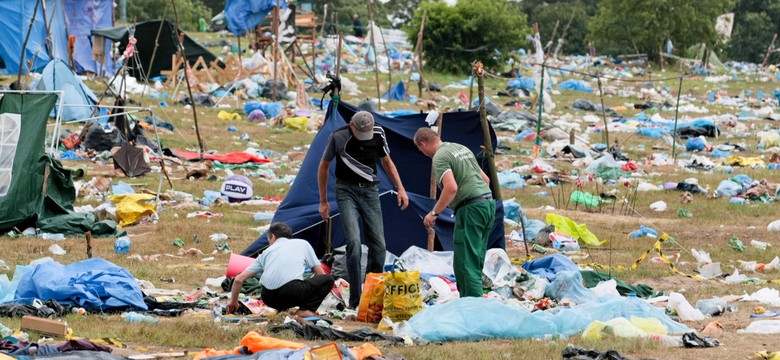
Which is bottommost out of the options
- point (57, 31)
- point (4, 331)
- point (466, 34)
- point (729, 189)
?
point (729, 189)

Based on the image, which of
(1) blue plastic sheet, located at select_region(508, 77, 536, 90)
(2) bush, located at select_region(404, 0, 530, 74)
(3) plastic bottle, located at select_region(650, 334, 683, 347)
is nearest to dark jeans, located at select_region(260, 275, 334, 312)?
(3) plastic bottle, located at select_region(650, 334, 683, 347)

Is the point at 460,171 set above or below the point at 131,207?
above

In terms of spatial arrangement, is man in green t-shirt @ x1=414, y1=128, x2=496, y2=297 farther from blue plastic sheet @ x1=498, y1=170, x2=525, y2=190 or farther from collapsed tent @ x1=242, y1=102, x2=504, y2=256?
blue plastic sheet @ x1=498, y1=170, x2=525, y2=190

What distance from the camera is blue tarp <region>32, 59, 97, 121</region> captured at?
829 inches

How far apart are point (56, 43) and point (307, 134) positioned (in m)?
9.50

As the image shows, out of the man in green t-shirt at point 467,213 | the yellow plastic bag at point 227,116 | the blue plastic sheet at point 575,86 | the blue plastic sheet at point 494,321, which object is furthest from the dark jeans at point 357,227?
the blue plastic sheet at point 575,86

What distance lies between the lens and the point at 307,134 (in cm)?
2316

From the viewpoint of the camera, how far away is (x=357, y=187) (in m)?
8.62

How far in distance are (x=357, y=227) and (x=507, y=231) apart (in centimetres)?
483

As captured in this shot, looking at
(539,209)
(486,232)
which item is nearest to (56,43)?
(539,209)

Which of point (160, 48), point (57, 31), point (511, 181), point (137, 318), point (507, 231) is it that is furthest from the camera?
point (160, 48)

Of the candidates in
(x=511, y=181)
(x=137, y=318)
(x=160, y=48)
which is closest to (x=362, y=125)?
(x=137, y=318)

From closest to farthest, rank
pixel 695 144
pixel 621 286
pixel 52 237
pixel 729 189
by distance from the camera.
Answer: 1. pixel 621 286
2. pixel 52 237
3. pixel 729 189
4. pixel 695 144

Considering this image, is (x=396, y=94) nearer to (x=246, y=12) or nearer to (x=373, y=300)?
(x=246, y=12)
